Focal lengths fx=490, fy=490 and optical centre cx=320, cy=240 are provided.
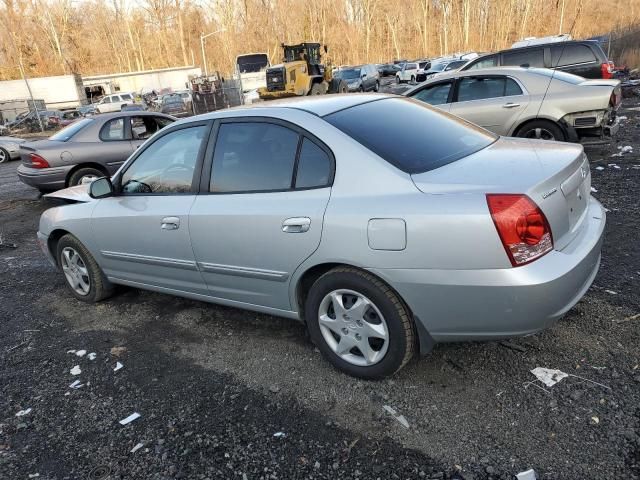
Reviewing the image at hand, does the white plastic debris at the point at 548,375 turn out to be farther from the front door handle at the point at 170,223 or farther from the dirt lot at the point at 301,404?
the front door handle at the point at 170,223

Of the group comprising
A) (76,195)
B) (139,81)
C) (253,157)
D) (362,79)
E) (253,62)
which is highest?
(253,62)

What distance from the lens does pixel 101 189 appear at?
4.02m

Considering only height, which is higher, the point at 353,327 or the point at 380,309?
the point at 380,309

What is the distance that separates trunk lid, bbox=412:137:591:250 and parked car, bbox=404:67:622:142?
4793 millimetres

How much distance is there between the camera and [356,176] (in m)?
2.77

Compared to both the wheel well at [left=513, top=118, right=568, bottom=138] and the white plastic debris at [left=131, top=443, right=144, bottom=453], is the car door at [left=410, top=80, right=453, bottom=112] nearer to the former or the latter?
the wheel well at [left=513, top=118, right=568, bottom=138]

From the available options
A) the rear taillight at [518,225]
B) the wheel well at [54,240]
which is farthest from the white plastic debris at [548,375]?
the wheel well at [54,240]

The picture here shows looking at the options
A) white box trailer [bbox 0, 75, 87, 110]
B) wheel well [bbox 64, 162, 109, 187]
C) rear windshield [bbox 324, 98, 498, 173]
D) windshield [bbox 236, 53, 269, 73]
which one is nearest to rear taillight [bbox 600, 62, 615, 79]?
rear windshield [bbox 324, 98, 498, 173]

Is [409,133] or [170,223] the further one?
[170,223]

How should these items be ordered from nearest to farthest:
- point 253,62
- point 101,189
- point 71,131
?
point 101,189, point 71,131, point 253,62

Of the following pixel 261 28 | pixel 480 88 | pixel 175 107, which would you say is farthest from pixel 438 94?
pixel 261 28

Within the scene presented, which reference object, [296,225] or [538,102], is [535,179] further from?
[538,102]

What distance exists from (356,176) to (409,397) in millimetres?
1297

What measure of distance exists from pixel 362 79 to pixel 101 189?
29.5 metres
